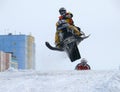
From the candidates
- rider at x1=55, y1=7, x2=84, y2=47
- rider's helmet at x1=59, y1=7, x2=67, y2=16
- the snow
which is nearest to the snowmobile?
rider at x1=55, y1=7, x2=84, y2=47

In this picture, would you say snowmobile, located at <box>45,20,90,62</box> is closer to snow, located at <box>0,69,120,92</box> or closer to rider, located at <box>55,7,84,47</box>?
rider, located at <box>55,7,84,47</box>

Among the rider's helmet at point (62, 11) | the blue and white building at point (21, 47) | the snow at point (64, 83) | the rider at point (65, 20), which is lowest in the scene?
the snow at point (64, 83)

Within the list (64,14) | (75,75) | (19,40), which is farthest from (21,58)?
(75,75)

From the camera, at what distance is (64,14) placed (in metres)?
20.8

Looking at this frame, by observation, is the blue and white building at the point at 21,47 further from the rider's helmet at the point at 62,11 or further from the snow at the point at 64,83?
the snow at the point at 64,83

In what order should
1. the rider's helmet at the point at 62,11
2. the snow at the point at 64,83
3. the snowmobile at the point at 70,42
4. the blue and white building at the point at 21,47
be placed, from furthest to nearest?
the blue and white building at the point at 21,47 → the snowmobile at the point at 70,42 → the rider's helmet at the point at 62,11 → the snow at the point at 64,83

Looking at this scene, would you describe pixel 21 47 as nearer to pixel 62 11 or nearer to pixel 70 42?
pixel 70 42

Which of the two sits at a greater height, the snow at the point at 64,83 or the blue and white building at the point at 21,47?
the blue and white building at the point at 21,47

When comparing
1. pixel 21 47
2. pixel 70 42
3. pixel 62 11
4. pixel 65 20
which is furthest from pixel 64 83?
pixel 21 47

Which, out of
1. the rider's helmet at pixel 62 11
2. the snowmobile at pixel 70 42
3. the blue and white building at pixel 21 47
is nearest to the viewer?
the rider's helmet at pixel 62 11

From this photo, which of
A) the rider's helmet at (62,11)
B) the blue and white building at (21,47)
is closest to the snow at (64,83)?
the rider's helmet at (62,11)

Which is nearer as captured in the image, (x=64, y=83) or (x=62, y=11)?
(x=64, y=83)

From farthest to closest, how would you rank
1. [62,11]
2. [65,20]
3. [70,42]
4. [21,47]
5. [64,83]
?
[21,47] < [70,42] < [65,20] < [62,11] < [64,83]

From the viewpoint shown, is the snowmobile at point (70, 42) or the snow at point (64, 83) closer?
the snow at point (64, 83)
